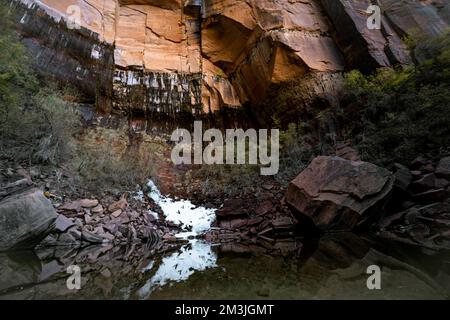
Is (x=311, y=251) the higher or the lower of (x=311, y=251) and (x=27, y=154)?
the lower

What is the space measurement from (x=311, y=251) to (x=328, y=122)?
7.24 meters

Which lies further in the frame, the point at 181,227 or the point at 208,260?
the point at 181,227

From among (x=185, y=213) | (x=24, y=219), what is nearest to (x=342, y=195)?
(x=185, y=213)

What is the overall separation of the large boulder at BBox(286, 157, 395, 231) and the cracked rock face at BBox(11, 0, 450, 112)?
19.0 ft

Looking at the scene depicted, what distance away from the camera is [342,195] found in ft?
24.3

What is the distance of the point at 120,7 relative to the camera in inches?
625

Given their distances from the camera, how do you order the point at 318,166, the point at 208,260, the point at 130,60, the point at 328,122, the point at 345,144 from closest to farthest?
the point at 208,260 → the point at 318,166 → the point at 345,144 → the point at 328,122 → the point at 130,60

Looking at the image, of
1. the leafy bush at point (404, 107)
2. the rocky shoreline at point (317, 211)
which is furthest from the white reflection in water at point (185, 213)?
the leafy bush at point (404, 107)

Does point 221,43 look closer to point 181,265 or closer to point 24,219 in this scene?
point 24,219

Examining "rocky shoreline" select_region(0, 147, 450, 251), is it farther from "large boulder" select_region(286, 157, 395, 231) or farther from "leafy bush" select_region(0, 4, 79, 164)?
"leafy bush" select_region(0, 4, 79, 164)

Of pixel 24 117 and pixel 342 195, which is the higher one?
pixel 24 117

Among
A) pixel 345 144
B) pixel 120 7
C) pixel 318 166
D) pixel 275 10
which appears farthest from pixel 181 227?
pixel 120 7

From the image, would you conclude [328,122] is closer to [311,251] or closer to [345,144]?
[345,144]

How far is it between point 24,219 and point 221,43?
40.4 ft
